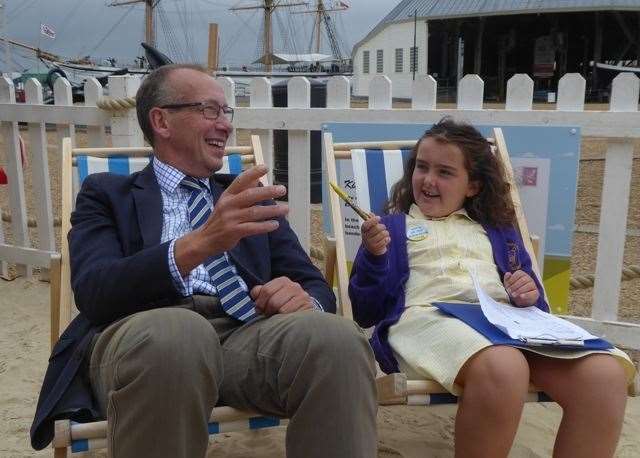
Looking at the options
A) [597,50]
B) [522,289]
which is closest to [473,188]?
[522,289]

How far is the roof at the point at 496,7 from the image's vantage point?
3269 centimetres

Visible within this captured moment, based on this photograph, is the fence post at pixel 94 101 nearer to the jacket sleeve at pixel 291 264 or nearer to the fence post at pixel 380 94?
the fence post at pixel 380 94

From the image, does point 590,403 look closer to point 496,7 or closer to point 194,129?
point 194,129

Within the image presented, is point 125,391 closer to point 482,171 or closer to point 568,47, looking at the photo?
point 482,171

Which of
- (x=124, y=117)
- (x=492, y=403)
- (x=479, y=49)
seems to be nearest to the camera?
(x=492, y=403)

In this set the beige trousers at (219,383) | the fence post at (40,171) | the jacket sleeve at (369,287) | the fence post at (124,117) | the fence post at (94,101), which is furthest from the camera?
the fence post at (40,171)

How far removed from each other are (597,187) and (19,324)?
6.88 meters

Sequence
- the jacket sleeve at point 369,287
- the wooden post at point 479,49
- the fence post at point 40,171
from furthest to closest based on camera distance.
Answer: the wooden post at point 479,49, the fence post at point 40,171, the jacket sleeve at point 369,287

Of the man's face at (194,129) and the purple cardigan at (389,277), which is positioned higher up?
the man's face at (194,129)

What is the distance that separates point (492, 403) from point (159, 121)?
1.45 meters

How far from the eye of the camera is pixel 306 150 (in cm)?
379

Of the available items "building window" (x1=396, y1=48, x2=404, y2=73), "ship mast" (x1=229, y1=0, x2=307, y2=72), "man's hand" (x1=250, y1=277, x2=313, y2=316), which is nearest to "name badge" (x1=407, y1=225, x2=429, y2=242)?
"man's hand" (x1=250, y1=277, x2=313, y2=316)

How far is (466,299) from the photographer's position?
2.41m

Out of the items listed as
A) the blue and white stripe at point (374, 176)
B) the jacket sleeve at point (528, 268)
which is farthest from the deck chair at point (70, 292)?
the jacket sleeve at point (528, 268)
